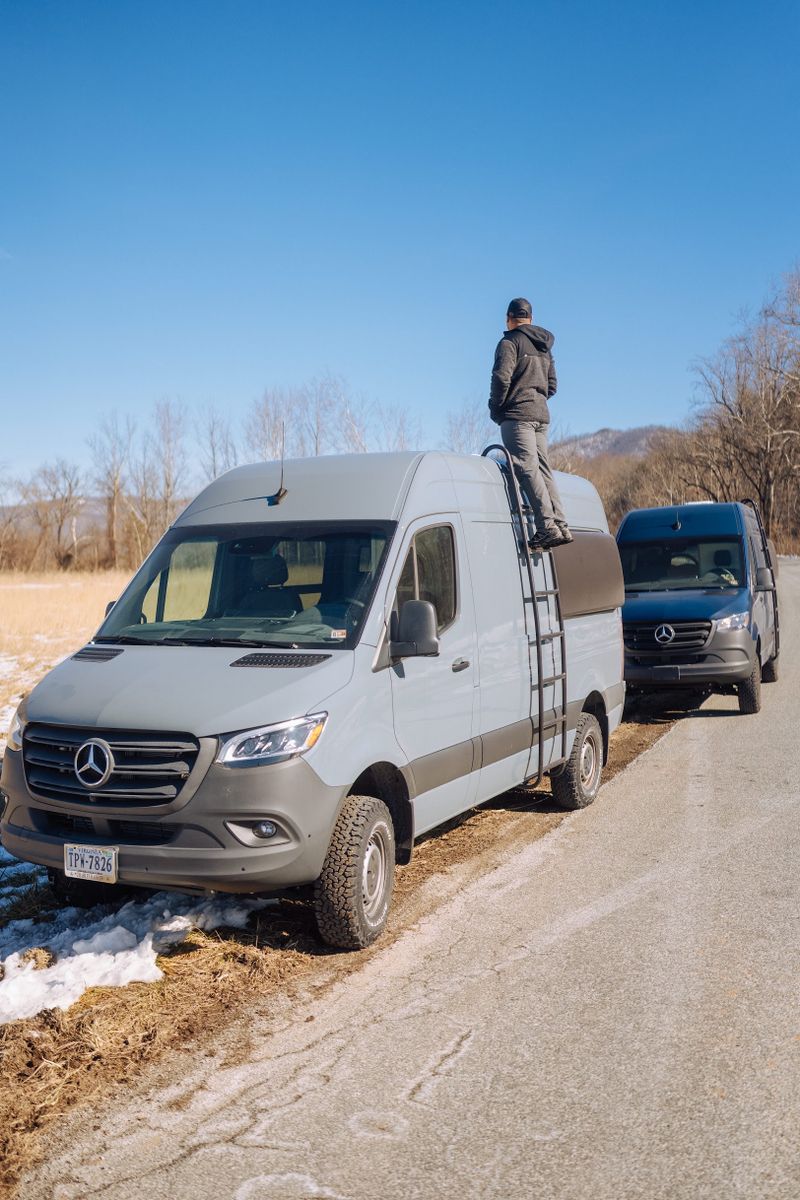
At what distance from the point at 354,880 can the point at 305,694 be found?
947 mm

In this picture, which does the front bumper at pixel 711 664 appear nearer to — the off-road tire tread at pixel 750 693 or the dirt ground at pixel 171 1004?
the off-road tire tread at pixel 750 693

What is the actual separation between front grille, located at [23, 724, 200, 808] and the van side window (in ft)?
5.21

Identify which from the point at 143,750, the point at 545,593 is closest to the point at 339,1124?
the point at 143,750

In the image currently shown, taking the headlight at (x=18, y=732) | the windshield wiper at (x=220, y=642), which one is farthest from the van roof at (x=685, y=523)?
the headlight at (x=18, y=732)

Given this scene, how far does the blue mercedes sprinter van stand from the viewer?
40.0 feet

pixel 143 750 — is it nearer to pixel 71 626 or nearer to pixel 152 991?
pixel 152 991

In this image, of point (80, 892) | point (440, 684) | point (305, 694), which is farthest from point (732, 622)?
point (80, 892)

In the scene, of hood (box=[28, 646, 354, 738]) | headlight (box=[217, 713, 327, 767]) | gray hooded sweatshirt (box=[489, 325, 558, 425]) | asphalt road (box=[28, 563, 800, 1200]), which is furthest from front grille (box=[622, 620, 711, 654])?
headlight (box=[217, 713, 327, 767])

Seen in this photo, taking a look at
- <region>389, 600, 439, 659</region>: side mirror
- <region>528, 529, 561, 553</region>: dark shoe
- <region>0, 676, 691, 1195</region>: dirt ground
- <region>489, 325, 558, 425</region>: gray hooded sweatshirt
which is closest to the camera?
<region>0, 676, 691, 1195</region>: dirt ground

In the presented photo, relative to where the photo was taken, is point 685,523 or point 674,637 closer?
point 674,637

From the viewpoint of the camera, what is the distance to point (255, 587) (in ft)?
20.3

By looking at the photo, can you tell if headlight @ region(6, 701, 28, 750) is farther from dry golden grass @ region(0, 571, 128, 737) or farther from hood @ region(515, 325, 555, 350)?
dry golden grass @ region(0, 571, 128, 737)

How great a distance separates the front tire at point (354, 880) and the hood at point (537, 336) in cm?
418

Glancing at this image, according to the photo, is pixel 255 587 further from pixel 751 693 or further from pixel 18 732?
pixel 751 693
